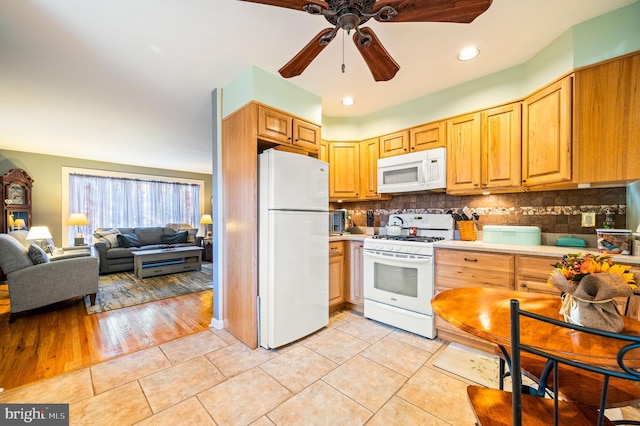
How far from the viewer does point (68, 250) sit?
15.7ft

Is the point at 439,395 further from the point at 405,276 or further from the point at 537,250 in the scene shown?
the point at 537,250

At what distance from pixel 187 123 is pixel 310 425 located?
153 inches

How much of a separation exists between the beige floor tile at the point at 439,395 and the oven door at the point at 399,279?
633 mm

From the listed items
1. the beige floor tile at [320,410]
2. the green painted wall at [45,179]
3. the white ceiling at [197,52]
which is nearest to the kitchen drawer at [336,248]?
the beige floor tile at [320,410]

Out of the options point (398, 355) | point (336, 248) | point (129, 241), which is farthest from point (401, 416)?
point (129, 241)

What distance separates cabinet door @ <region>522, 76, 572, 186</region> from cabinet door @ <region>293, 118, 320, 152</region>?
192cm

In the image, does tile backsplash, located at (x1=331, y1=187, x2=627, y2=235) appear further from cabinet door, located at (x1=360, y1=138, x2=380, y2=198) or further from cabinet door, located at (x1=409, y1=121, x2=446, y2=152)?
cabinet door, located at (x1=409, y1=121, x2=446, y2=152)

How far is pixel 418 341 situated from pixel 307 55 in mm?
2496

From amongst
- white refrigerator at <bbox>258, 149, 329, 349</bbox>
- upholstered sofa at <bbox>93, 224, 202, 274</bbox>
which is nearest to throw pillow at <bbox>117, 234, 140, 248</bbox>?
upholstered sofa at <bbox>93, 224, 202, 274</bbox>

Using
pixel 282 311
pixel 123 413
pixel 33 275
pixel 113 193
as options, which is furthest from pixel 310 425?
pixel 113 193

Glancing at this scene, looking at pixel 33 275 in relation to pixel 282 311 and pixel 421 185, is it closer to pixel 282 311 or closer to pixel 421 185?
pixel 282 311

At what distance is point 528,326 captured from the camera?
953mm

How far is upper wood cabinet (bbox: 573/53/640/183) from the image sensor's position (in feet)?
5.65

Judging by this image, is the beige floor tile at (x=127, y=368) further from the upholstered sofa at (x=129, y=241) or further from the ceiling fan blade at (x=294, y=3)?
the upholstered sofa at (x=129, y=241)
